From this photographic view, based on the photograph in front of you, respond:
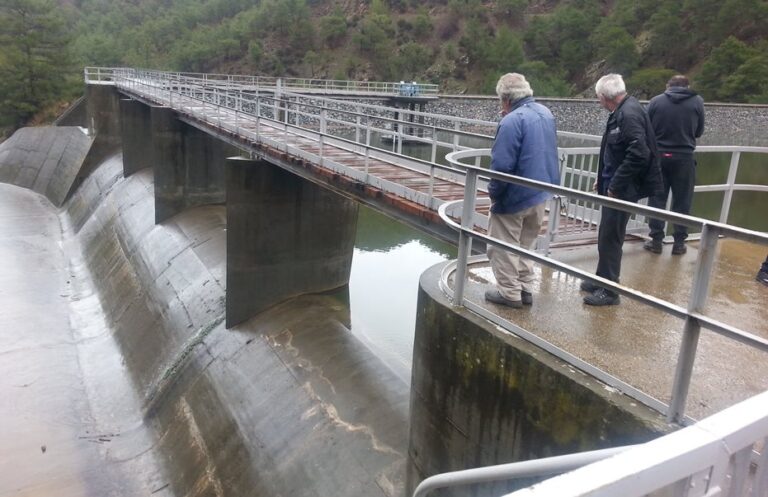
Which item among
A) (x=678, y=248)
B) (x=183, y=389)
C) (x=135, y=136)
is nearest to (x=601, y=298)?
(x=678, y=248)

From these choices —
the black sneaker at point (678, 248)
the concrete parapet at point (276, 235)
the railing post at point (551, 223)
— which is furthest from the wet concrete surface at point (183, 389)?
the black sneaker at point (678, 248)

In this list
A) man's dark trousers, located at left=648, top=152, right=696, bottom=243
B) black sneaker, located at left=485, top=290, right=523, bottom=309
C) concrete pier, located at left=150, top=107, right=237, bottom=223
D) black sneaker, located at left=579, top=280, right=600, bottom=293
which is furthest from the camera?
concrete pier, located at left=150, top=107, right=237, bottom=223

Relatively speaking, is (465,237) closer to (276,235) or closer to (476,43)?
(276,235)

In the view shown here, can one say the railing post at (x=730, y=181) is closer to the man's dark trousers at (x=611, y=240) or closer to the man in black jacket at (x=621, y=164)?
the man in black jacket at (x=621, y=164)

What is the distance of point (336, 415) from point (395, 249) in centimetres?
1488

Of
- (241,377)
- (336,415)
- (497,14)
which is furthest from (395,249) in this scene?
(497,14)

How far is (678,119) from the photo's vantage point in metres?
5.85

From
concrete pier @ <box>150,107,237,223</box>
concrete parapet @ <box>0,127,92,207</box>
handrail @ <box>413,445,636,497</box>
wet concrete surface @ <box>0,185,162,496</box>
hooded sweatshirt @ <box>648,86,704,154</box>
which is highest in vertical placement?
hooded sweatshirt @ <box>648,86,704,154</box>

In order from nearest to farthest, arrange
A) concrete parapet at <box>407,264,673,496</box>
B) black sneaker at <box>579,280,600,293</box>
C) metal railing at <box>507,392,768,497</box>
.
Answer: metal railing at <box>507,392,768,497</box> → concrete parapet at <box>407,264,673,496</box> → black sneaker at <box>579,280,600,293</box>

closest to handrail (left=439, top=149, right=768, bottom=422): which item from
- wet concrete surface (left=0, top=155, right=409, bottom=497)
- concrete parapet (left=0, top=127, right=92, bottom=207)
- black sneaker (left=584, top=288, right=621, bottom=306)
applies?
black sneaker (left=584, top=288, right=621, bottom=306)

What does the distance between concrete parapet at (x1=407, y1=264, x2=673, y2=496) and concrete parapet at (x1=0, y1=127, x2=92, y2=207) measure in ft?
102

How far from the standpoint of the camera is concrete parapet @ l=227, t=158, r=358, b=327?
527 inches

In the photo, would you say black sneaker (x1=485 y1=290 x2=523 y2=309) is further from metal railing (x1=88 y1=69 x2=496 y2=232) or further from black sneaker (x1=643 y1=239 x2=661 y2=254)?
black sneaker (x1=643 y1=239 x2=661 y2=254)

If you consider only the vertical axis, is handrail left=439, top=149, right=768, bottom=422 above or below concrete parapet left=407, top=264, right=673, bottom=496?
above
